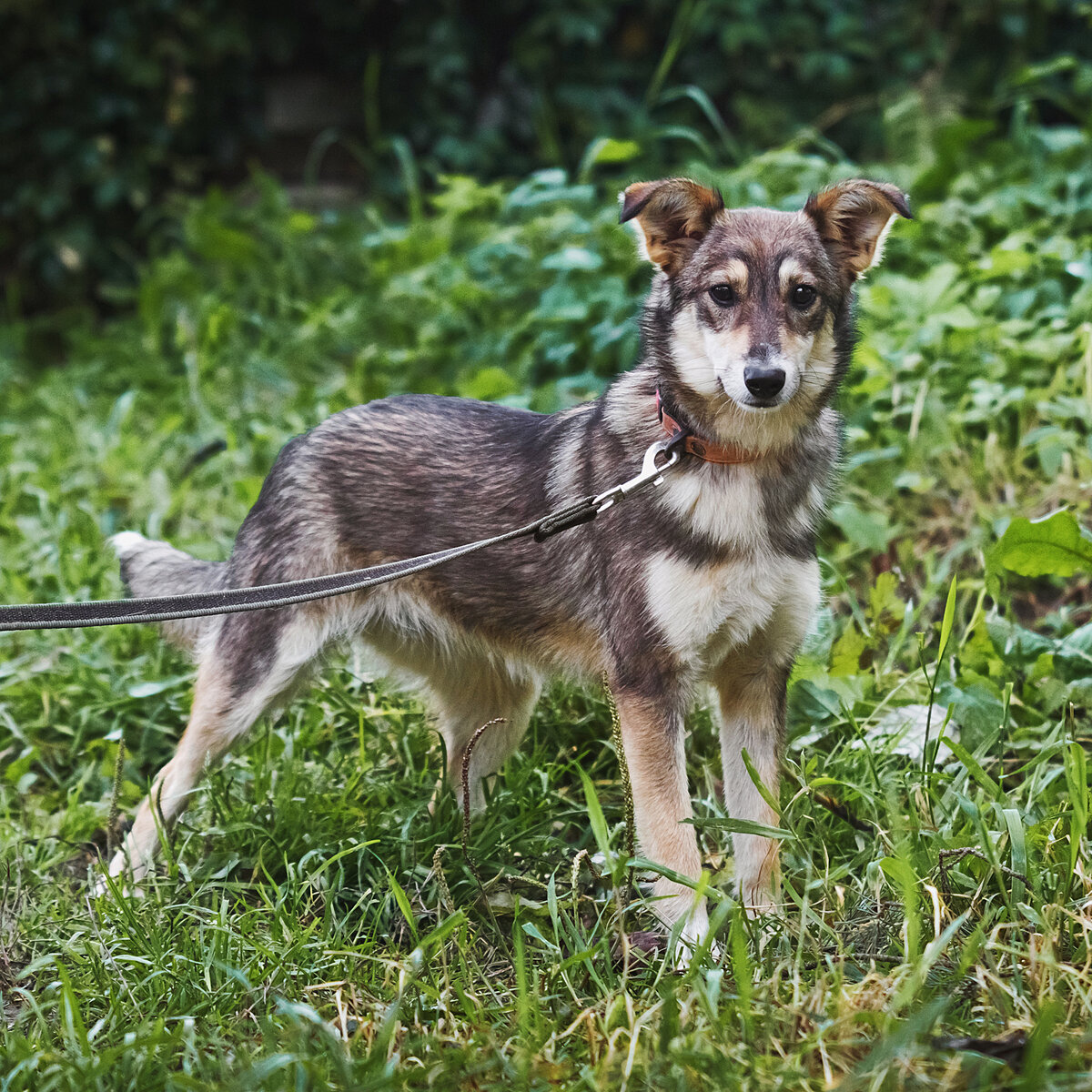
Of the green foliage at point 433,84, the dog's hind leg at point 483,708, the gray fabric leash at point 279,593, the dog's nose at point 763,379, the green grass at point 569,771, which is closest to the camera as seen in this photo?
the green grass at point 569,771

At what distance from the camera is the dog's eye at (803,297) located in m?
2.88

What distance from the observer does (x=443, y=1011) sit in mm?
2510

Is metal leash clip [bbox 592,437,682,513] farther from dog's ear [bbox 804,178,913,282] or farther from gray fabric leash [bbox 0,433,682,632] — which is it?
dog's ear [bbox 804,178,913,282]

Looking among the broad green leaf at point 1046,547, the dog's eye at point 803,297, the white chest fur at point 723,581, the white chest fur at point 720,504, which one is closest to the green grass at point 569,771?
Result: the broad green leaf at point 1046,547

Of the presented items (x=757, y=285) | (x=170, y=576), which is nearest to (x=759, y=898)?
(x=757, y=285)

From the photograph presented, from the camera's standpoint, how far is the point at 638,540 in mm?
2965

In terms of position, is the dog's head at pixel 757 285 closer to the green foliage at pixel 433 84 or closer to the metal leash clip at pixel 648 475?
the metal leash clip at pixel 648 475

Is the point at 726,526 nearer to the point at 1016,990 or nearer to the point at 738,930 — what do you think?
the point at 738,930

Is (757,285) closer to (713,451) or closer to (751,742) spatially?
(713,451)

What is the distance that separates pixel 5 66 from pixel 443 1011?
22.9 ft

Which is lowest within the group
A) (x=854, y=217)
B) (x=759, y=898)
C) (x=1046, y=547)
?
(x=759, y=898)

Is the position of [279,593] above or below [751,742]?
above

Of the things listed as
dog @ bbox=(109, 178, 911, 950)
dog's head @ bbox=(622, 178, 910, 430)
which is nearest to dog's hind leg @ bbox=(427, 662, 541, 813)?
dog @ bbox=(109, 178, 911, 950)

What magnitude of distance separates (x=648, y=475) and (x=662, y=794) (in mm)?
753
